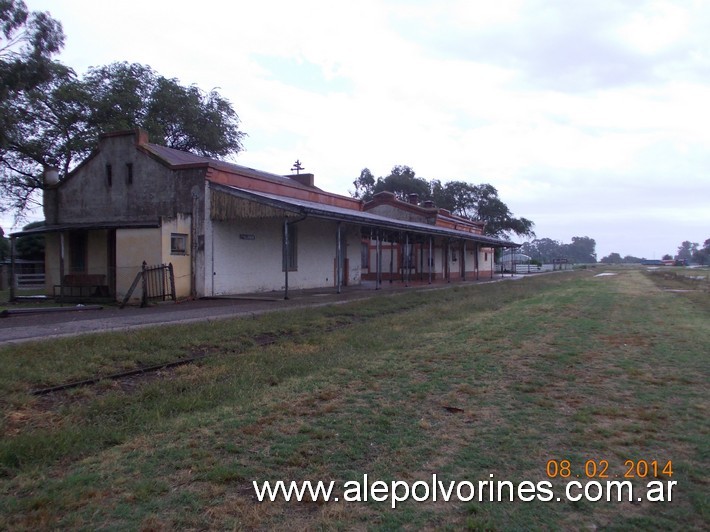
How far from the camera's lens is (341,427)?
5.21 metres

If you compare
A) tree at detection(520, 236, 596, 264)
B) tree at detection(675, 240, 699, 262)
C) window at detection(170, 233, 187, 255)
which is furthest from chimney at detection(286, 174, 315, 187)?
tree at detection(675, 240, 699, 262)

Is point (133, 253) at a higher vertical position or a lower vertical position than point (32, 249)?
lower

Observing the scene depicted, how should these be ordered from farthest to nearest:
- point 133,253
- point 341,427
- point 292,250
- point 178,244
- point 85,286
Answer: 1. point 292,250
2. point 85,286
3. point 178,244
4. point 133,253
5. point 341,427

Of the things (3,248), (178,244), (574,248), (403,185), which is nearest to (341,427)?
(178,244)

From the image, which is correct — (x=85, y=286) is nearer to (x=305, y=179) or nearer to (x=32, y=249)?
→ (x=305, y=179)

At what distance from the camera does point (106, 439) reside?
496 cm

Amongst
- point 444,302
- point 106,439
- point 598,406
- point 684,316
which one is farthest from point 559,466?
point 444,302

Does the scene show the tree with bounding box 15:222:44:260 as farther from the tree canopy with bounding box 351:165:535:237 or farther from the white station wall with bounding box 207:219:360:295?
the tree canopy with bounding box 351:165:535:237

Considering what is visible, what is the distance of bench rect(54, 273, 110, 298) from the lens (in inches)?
736

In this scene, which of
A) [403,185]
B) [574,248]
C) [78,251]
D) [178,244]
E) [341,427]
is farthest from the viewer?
[574,248]

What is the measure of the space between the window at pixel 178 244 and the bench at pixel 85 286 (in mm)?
2937

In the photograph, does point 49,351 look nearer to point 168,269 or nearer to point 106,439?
point 106,439

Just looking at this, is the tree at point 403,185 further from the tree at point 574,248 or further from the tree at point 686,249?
the tree at point 686,249

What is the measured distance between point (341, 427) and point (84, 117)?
108 ft
